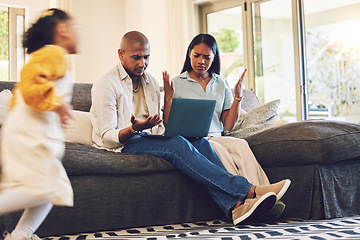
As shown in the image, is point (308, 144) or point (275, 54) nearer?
point (308, 144)

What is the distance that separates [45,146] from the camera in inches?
52.4

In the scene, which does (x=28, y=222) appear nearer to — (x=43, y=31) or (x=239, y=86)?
(x=43, y=31)

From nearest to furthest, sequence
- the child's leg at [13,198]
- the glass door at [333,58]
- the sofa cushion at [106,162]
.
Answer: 1. the child's leg at [13,198]
2. the sofa cushion at [106,162]
3. the glass door at [333,58]

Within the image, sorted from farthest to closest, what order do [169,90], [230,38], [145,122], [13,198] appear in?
[230,38]
[169,90]
[145,122]
[13,198]

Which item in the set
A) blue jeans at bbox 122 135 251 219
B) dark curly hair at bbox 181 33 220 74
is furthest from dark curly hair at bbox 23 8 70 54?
dark curly hair at bbox 181 33 220 74

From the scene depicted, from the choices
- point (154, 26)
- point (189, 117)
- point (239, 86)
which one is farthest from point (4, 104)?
point (154, 26)

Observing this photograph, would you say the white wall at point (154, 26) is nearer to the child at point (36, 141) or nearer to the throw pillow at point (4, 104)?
the throw pillow at point (4, 104)

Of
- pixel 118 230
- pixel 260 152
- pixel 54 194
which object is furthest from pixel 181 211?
pixel 54 194

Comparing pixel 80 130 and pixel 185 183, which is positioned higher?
pixel 80 130

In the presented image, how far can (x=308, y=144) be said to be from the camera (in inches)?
85.7

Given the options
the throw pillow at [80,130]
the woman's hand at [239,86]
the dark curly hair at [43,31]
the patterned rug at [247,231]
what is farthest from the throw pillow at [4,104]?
the woman's hand at [239,86]

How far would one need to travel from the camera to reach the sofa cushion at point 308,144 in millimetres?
2152

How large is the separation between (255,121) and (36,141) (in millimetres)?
1714

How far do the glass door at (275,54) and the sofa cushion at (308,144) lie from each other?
96.4 inches
